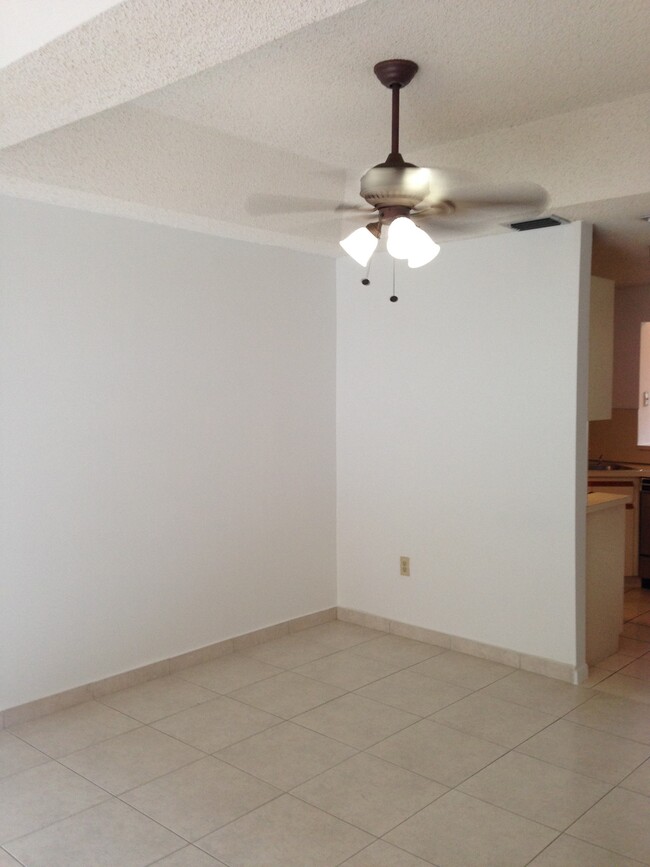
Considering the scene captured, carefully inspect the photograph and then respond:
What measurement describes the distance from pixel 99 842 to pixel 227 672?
151 centimetres

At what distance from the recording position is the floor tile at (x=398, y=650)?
13.8 feet

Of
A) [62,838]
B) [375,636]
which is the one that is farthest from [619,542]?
[62,838]

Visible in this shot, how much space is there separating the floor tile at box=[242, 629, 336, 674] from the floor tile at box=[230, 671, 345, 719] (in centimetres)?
20

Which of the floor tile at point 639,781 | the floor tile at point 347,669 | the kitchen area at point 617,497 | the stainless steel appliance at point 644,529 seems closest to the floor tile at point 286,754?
the floor tile at point 347,669

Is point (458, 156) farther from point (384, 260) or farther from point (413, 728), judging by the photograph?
point (413, 728)

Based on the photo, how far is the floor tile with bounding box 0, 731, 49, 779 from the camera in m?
2.98

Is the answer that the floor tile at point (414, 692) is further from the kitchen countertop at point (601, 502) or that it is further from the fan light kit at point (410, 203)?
the fan light kit at point (410, 203)

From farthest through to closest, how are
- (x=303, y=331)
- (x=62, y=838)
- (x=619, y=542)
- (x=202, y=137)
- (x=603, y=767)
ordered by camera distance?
(x=303, y=331), (x=619, y=542), (x=202, y=137), (x=603, y=767), (x=62, y=838)

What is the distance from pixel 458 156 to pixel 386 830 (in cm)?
271

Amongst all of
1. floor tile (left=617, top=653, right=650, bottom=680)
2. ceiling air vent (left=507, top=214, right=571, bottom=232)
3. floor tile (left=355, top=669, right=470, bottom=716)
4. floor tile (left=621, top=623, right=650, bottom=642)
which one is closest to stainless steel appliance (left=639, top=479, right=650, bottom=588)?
floor tile (left=621, top=623, right=650, bottom=642)

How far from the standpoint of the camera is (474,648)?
14.0 feet

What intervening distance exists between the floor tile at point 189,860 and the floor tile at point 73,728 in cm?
86

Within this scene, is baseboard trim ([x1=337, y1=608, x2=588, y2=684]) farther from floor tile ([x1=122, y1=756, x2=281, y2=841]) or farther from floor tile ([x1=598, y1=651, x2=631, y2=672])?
floor tile ([x1=122, y1=756, x2=281, y2=841])

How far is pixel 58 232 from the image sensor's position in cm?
344
